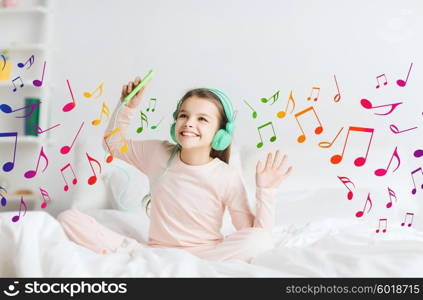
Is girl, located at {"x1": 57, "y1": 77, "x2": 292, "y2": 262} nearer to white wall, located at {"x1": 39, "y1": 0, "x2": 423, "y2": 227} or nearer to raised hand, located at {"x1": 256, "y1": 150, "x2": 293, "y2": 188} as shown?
raised hand, located at {"x1": 256, "y1": 150, "x2": 293, "y2": 188}

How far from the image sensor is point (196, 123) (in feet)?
5.07

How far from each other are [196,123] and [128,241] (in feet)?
1.19

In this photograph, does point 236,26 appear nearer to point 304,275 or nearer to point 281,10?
point 281,10

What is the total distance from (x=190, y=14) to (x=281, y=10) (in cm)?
45

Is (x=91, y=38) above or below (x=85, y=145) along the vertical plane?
above

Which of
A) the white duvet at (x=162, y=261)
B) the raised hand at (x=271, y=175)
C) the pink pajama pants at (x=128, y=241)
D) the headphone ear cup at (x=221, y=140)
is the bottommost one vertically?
the pink pajama pants at (x=128, y=241)

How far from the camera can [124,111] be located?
1.57m

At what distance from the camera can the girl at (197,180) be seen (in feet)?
4.99

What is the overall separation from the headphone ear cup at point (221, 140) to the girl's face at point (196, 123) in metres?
0.01

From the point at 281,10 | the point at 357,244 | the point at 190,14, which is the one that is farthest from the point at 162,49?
the point at 357,244

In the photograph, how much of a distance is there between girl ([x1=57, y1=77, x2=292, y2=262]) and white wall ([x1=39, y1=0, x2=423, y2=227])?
930 mm

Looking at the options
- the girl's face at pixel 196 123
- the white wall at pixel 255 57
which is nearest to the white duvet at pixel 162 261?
the girl's face at pixel 196 123

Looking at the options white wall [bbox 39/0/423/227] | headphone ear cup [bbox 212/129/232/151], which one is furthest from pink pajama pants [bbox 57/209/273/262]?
white wall [bbox 39/0/423/227]

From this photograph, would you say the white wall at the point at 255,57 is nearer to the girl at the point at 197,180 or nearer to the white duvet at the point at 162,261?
the girl at the point at 197,180
